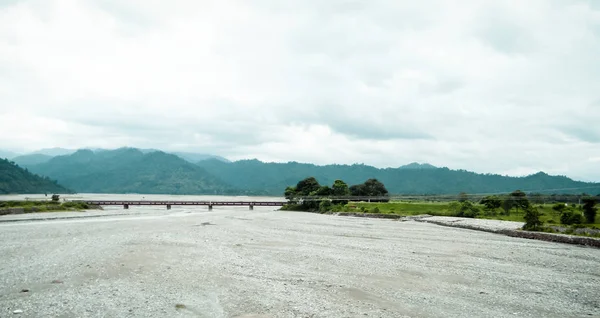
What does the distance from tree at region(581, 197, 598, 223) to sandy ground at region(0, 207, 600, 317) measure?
15004 millimetres

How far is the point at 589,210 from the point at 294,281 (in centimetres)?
3617

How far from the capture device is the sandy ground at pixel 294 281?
38.5 ft

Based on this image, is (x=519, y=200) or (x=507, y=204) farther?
(x=507, y=204)

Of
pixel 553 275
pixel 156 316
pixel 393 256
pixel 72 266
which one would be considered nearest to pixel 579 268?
pixel 553 275

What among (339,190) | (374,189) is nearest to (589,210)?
(339,190)

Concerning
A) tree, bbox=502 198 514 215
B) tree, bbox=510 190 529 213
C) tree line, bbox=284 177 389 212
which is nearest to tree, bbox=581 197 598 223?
tree, bbox=510 190 529 213

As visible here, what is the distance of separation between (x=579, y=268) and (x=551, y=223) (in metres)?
21.3

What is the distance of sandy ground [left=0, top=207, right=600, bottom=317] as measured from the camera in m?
11.7

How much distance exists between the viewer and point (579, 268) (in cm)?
1908

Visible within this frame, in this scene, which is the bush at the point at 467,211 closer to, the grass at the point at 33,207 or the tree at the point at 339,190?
the tree at the point at 339,190

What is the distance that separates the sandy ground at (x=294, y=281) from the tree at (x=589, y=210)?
49.2 ft

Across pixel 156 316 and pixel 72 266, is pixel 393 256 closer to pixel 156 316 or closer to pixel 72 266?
pixel 156 316

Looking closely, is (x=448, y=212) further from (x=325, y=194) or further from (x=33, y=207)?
(x=33, y=207)

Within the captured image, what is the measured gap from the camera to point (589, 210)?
3738 cm
